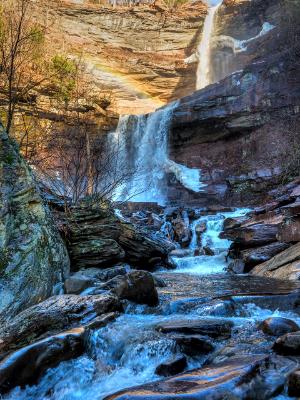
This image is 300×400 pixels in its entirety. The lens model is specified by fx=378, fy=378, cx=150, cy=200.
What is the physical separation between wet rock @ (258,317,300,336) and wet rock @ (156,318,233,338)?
1.27 ft

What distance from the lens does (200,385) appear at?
2.53m

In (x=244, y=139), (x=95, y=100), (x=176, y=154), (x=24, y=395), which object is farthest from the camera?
(x=95, y=100)

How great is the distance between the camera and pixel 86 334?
3.71 metres

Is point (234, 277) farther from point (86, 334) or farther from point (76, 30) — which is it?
point (76, 30)

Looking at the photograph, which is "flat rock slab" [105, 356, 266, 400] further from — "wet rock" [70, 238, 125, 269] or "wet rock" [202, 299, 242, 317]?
"wet rock" [70, 238, 125, 269]

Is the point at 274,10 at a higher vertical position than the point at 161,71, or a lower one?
higher

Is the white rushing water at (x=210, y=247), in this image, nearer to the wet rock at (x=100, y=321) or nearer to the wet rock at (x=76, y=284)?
the wet rock at (x=76, y=284)

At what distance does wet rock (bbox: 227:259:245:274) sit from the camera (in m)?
8.26

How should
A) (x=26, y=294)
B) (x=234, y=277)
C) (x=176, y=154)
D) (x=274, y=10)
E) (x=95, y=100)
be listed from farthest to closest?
(x=274, y=10), (x=95, y=100), (x=176, y=154), (x=234, y=277), (x=26, y=294)

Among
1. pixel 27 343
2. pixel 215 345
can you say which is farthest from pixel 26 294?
pixel 215 345

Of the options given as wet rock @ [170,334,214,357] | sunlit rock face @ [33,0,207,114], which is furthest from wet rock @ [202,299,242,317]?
sunlit rock face @ [33,0,207,114]

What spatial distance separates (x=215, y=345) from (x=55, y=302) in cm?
188

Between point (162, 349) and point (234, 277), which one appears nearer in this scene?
point (162, 349)

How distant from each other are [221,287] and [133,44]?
30.9 meters
